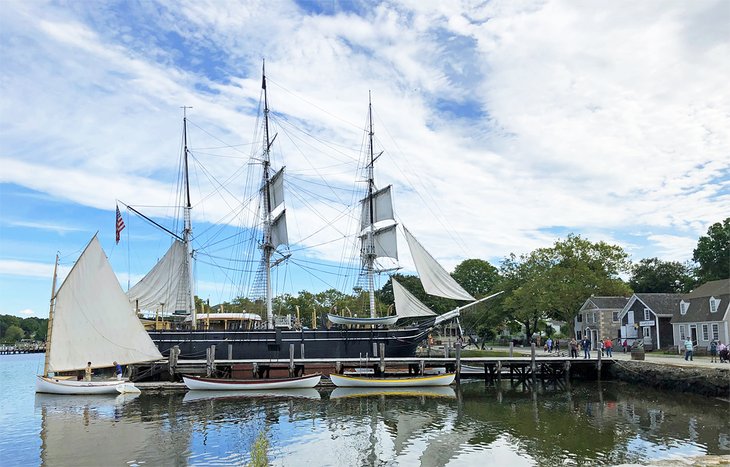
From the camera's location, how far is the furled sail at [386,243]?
1898 inches

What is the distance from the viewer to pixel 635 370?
3506 cm

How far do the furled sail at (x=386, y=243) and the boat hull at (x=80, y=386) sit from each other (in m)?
22.9

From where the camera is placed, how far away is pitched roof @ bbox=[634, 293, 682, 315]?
4950 cm

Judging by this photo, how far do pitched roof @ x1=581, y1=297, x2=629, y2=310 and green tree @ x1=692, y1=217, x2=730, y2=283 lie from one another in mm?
18793

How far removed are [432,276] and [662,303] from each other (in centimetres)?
2327

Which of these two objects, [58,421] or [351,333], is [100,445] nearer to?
[58,421]

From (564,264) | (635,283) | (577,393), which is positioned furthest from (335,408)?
(635,283)

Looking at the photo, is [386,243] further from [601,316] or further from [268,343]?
[601,316]

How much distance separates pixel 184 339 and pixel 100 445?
69.1ft

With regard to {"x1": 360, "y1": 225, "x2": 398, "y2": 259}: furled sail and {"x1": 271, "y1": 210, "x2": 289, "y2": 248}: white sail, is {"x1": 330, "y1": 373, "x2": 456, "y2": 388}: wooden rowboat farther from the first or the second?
{"x1": 271, "y1": 210, "x2": 289, "y2": 248}: white sail

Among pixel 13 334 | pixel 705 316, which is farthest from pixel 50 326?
pixel 13 334

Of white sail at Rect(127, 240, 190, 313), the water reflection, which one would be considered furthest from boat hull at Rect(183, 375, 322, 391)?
white sail at Rect(127, 240, 190, 313)

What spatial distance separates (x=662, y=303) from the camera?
5041 cm

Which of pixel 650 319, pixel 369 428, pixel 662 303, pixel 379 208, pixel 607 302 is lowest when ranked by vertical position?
pixel 369 428
